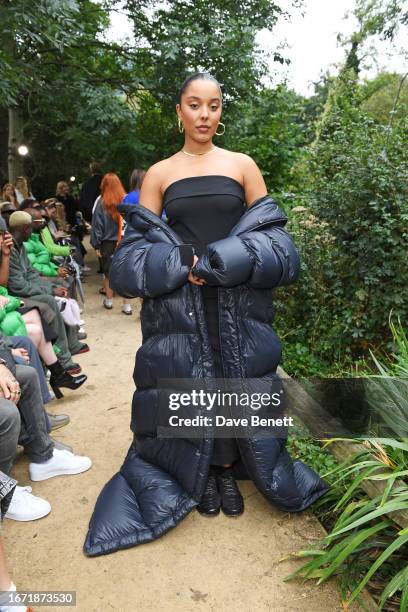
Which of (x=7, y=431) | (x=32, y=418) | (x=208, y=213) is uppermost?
(x=208, y=213)

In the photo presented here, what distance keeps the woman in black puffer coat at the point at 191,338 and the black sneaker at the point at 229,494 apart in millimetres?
162

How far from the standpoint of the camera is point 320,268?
4.69m

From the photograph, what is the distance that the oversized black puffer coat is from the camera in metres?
2.19

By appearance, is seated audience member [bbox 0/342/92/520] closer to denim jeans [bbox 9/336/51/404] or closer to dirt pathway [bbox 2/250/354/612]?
dirt pathway [bbox 2/250/354/612]

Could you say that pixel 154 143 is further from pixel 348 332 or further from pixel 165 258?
pixel 165 258

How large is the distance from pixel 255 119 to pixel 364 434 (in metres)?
6.60

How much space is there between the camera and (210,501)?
2469 millimetres

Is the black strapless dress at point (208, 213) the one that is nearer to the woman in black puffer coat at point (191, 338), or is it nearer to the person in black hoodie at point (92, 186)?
the woman in black puffer coat at point (191, 338)

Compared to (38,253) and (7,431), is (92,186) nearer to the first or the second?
(38,253)

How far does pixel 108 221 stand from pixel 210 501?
4.71 m

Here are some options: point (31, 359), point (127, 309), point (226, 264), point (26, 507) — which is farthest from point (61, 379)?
point (127, 309)

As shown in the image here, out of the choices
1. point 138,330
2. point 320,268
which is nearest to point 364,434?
point 320,268

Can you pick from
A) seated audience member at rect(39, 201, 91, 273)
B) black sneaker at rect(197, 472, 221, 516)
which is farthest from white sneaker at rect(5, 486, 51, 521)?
seated audience member at rect(39, 201, 91, 273)

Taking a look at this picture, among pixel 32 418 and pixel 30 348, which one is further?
pixel 30 348
